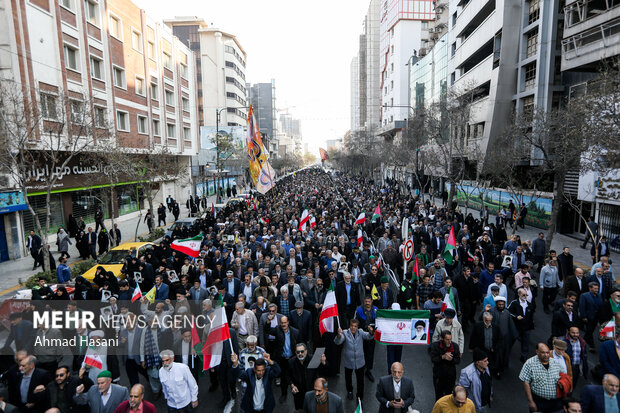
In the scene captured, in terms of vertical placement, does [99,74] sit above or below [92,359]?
above

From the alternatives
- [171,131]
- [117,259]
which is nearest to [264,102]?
[171,131]

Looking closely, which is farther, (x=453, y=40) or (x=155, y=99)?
(x=453, y=40)

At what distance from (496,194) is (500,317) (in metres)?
24.2

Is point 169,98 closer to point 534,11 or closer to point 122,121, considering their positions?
point 122,121

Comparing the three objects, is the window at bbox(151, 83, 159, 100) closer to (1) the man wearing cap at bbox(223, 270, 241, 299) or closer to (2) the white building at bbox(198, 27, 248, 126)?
(1) the man wearing cap at bbox(223, 270, 241, 299)

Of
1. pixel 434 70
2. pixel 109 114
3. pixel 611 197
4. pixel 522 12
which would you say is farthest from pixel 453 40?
pixel 109 114

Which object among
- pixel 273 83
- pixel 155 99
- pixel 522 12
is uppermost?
pixel 273 83

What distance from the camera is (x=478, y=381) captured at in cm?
527

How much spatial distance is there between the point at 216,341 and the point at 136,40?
3023 cm

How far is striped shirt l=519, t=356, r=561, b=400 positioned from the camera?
506cm

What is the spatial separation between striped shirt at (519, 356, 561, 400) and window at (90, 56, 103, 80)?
2710 centimetres

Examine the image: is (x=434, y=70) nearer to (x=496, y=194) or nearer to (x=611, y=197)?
(x=496, y=194)

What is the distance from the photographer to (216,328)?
6.53 meters

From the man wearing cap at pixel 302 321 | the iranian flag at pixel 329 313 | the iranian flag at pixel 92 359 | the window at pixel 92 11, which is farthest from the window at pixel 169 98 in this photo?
the iranian flag at pixel 329 313
